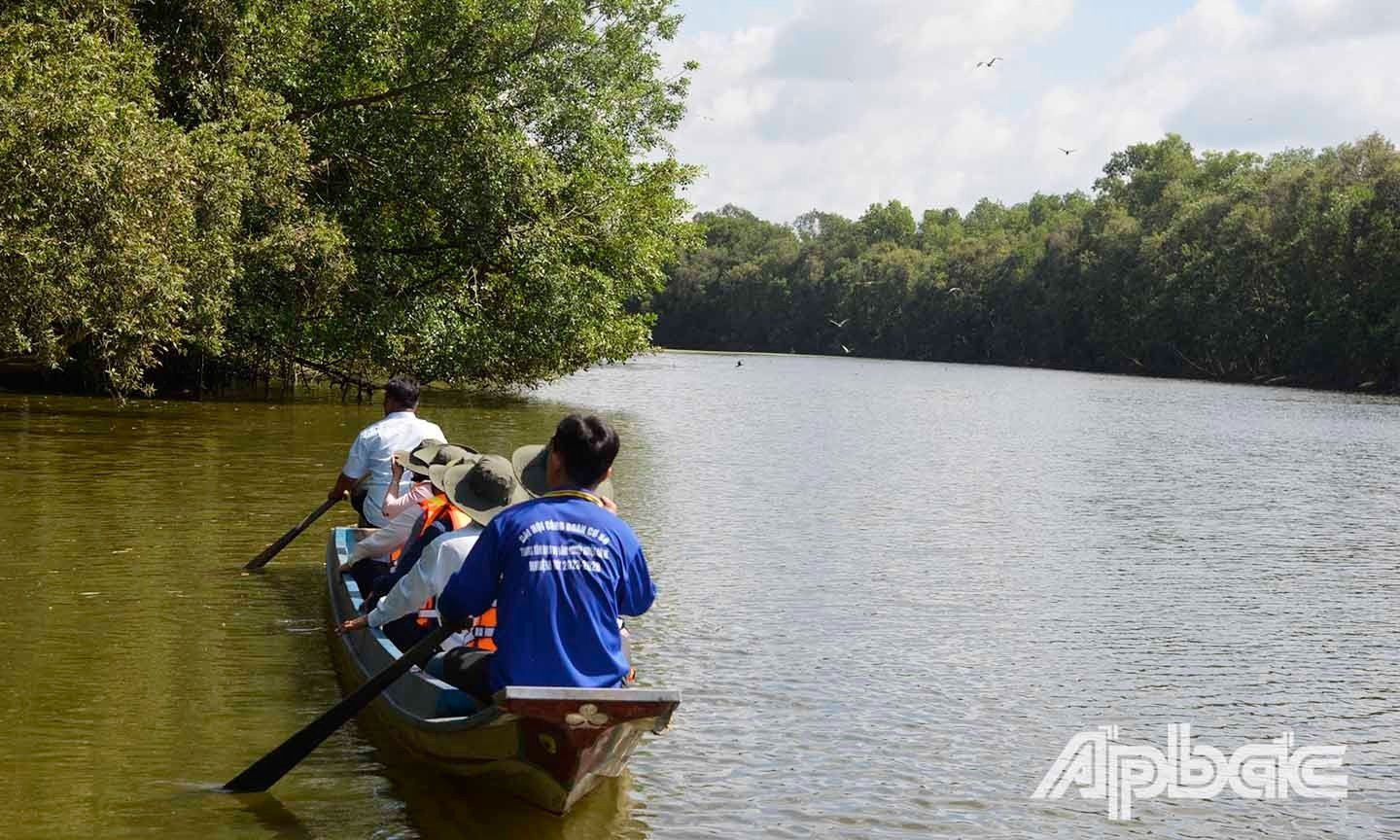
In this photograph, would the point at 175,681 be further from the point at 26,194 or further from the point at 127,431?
the point at 127,431

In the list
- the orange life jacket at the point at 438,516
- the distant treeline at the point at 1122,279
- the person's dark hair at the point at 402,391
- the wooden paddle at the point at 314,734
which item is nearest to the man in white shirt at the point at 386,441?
the person's dark hair at the point at 402,391

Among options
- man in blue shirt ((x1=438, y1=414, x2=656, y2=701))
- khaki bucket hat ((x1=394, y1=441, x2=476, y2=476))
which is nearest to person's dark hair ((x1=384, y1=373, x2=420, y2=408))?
khaki bucket hat ((x1=394, y1=441, x2=476, y2=476))

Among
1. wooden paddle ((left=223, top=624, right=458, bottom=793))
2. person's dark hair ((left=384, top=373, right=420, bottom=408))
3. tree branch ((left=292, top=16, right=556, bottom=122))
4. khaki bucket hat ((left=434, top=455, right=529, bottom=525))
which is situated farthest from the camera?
tree branch ((left=292, top=16, right=556, bottom=122))

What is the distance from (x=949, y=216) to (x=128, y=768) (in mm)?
188081

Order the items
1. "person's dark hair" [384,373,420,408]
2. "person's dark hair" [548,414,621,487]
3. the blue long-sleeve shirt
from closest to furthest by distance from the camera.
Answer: "person's dark hair" [548,414,621,487]
the blue long-sleeve shirt
"person's dark hair" [384,373,420,408]

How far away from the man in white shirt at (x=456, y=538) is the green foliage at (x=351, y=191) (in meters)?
15.2

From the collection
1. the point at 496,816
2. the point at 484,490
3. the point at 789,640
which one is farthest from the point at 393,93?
the point at 496,816

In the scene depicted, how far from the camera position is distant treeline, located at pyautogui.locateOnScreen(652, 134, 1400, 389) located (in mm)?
80562

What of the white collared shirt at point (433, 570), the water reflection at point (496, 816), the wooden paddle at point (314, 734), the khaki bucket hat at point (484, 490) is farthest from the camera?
the khaki bucket hat at point (484, 490)

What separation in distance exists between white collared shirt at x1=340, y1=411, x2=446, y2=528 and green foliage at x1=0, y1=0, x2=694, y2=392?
39.1 ft

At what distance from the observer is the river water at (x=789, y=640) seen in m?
7.99

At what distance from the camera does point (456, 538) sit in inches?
316

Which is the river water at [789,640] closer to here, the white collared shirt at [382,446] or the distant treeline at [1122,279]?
the white collared shirt at [382,446]

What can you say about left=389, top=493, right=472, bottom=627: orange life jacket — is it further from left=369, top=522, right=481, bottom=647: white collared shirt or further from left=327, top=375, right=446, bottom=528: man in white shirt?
left=327, top=375, right=446, bottom=528: man in white shirt
